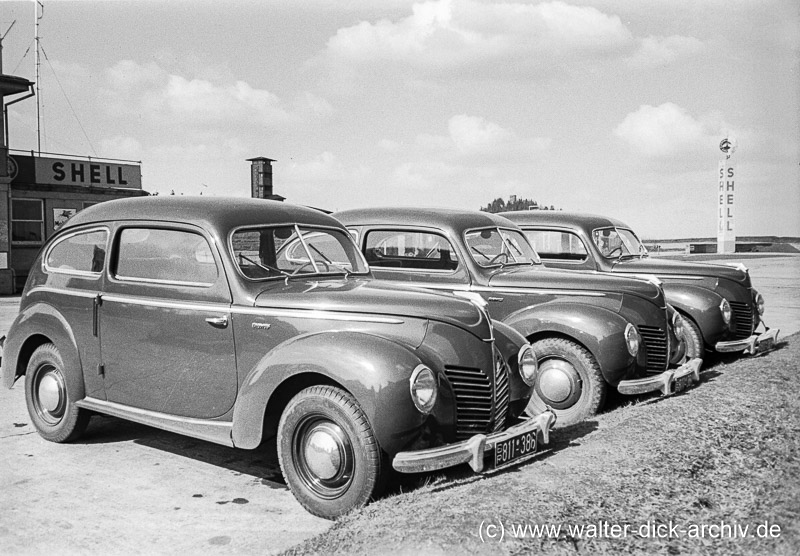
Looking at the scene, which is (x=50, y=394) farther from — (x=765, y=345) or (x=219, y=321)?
(x=765, y=345)

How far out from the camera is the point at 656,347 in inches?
258

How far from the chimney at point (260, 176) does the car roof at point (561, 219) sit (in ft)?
62.3

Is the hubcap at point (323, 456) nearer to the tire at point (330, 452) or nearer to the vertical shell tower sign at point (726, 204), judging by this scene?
the tire at point (330, 452)

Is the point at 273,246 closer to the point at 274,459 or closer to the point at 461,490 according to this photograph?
the point at 274,459

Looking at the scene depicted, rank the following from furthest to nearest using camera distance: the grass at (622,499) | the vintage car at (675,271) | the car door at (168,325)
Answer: the vintage car at (675,271), the car door at (168,325), the grass at (622,499)

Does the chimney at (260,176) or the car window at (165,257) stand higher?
the chimney at (260,176)

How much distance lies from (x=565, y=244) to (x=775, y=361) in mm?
2631

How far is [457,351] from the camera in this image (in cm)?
417

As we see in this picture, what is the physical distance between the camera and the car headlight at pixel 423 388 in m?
3.81

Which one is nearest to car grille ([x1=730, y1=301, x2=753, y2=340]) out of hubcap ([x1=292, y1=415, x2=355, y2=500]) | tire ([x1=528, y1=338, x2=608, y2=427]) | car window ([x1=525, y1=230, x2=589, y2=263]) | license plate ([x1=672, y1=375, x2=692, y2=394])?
car window ([x1=525, y1=230, x2=589, y2=263])

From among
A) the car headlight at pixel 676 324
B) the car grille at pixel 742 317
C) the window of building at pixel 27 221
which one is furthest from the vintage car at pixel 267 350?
the window of building at pixel 27 221

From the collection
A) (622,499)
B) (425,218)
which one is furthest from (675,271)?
(622,499)

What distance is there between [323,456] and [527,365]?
5.30ft

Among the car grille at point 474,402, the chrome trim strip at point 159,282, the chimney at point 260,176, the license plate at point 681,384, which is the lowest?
the license plate at point 681,384
